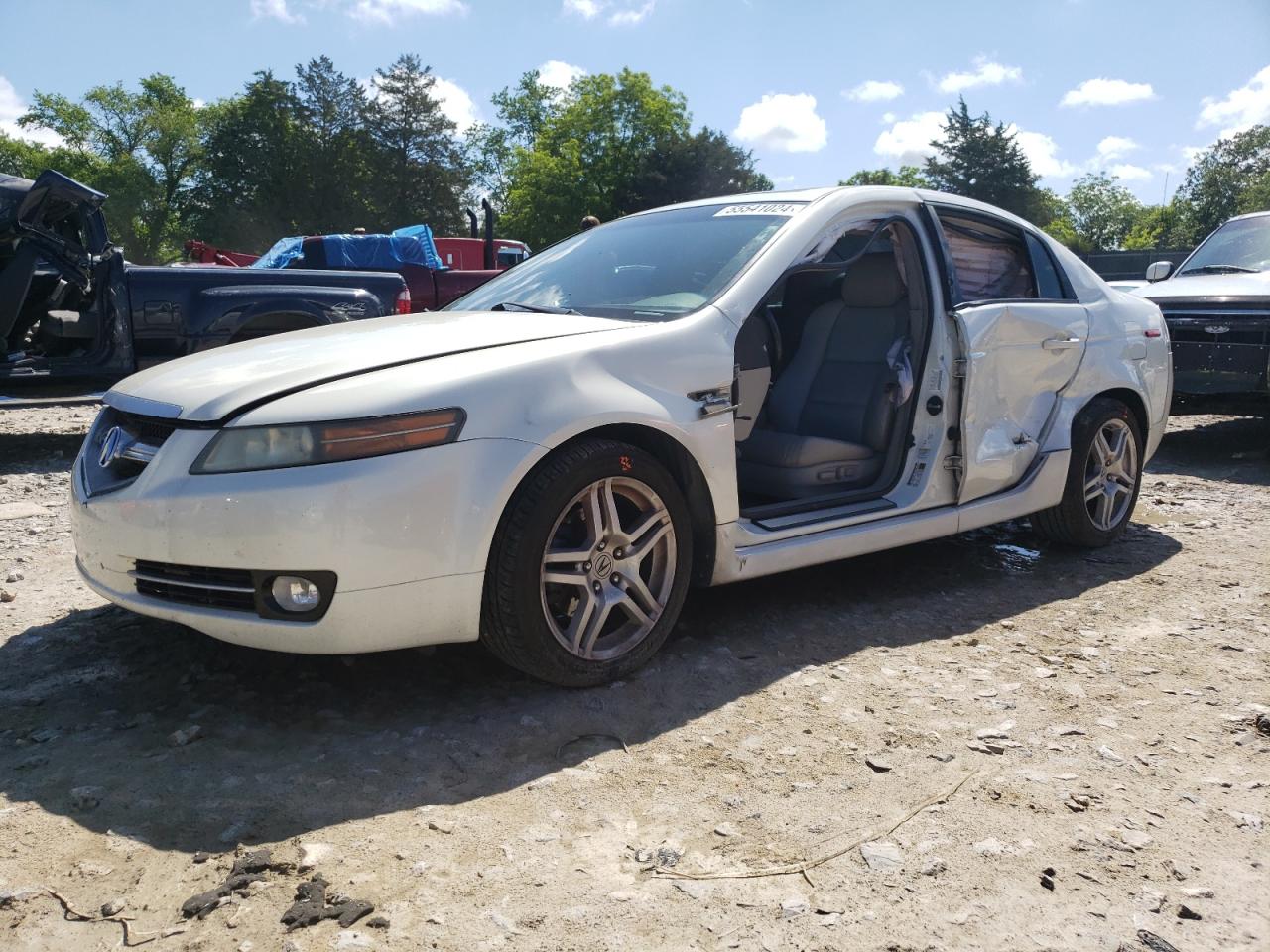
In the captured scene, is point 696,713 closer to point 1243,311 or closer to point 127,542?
point 127,542

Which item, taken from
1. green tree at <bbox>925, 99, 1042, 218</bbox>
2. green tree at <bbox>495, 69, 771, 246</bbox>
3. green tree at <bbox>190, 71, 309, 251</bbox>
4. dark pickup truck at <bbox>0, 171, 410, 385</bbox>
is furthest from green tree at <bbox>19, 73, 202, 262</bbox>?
dark pickup truck at <bbox>0, 171, 410, 385</bbox>

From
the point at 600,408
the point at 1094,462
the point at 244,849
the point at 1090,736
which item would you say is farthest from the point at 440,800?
the point at 1094,462

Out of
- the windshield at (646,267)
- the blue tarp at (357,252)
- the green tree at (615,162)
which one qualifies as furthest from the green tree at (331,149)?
the windshield at (646,267)

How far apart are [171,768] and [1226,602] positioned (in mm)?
3959

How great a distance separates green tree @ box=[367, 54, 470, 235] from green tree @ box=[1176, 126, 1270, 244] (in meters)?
42.7

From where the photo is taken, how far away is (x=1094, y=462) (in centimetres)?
490

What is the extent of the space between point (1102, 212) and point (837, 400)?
96.1 m

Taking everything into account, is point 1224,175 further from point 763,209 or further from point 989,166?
point 763,209

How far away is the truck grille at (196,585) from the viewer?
2762 mm

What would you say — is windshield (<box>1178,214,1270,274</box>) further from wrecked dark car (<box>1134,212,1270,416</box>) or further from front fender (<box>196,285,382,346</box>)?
front fender (<box>196,285,382,346</box>)

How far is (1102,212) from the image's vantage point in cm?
8906

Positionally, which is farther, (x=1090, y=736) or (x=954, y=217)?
(x=954, y=217)

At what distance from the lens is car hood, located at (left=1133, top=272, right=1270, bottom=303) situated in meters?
7.52

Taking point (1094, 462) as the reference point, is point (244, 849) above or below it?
below
